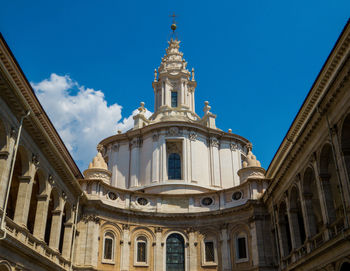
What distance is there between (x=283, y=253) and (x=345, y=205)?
12.2 metres

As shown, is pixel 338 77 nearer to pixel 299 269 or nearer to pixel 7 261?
pixel 299 269

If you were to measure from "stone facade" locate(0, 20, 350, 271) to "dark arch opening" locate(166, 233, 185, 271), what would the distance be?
3.9 inches

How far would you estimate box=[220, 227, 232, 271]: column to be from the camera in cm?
3608

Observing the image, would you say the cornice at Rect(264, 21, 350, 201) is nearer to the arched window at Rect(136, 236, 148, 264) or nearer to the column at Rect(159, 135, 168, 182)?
the arched window at Rect(136, 236, 148, 264)

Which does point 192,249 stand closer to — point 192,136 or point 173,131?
point 192,136

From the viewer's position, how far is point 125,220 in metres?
37.5

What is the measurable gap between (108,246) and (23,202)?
15.3m

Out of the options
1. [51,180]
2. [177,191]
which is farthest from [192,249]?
[51,180]

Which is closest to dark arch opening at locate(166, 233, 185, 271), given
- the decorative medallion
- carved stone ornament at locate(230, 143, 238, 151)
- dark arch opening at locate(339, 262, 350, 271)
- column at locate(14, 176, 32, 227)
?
the decorative medallion

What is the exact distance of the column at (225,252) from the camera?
36.1m

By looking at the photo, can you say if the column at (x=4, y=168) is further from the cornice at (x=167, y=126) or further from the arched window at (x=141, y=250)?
the cornice at (x=167, y=126)

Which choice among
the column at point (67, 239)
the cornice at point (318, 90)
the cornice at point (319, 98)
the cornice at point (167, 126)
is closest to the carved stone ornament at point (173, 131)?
the cornice at point (167, 126)

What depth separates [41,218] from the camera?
25.0 m

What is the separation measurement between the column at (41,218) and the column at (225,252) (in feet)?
Answer: 58.4
